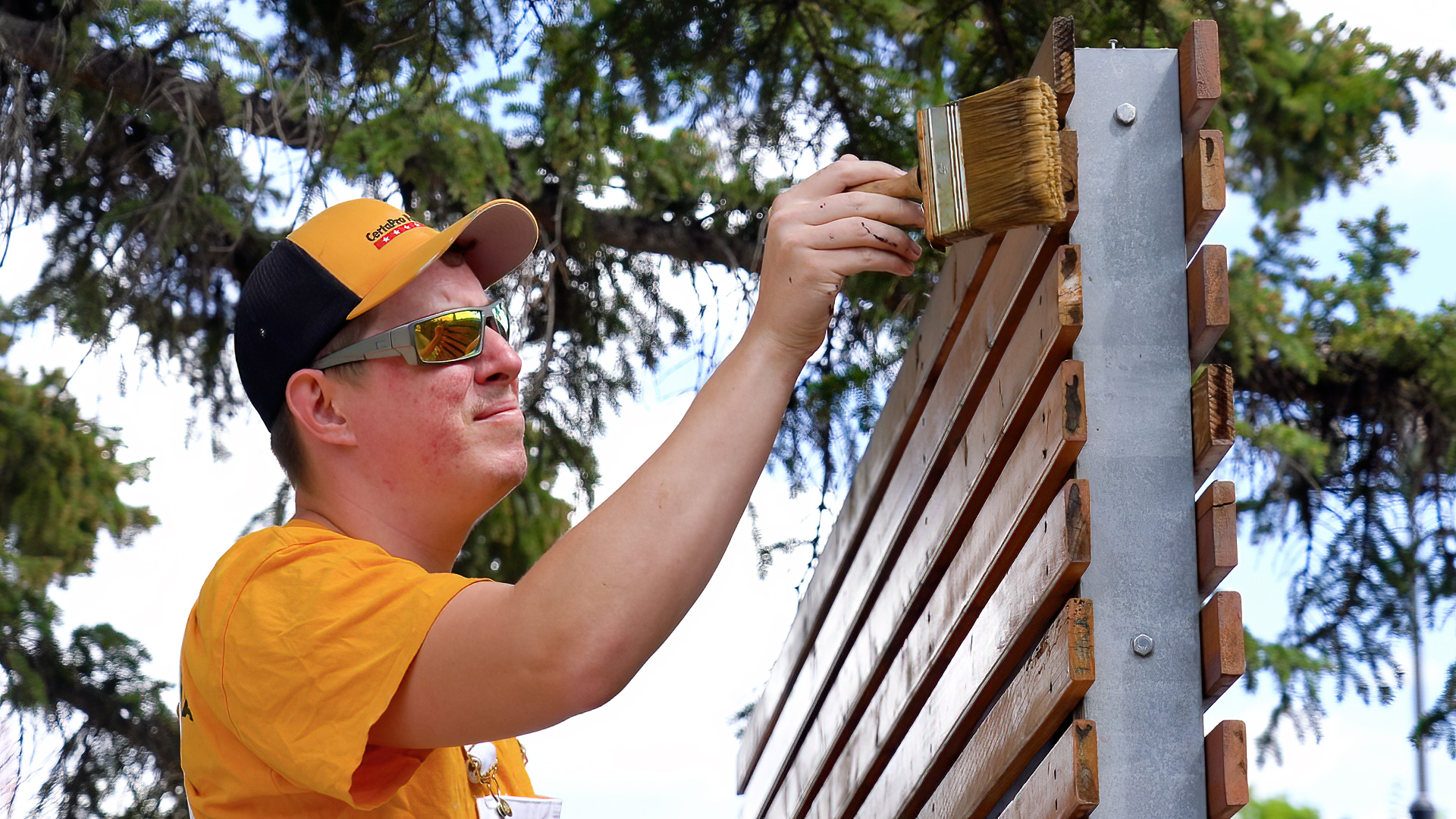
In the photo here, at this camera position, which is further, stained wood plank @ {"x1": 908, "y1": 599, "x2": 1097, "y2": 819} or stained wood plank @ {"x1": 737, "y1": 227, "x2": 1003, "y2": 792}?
stained wood plank @ {"x1": 737, "y1": 227, "x2": 1003, "y2": 792}

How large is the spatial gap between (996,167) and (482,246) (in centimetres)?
92

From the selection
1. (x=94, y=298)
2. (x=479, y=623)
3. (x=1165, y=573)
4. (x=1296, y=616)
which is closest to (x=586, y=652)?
(x=479, y=623)

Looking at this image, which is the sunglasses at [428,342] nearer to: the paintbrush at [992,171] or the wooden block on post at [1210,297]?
the paintbrush at [992,171]

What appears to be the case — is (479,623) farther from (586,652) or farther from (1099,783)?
(1099,783)

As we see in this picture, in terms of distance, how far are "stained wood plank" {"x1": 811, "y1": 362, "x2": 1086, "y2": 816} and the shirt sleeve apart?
0.86m

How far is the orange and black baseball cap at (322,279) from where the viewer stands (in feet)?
6.35

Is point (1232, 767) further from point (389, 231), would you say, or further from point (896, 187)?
point (389, 231)

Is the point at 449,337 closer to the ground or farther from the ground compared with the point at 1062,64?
closer to the ground

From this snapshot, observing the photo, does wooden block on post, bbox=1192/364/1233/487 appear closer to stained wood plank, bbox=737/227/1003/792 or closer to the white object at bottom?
stained wood plank, bbox=737/227/1003/792

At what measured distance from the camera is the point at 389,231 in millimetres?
2041

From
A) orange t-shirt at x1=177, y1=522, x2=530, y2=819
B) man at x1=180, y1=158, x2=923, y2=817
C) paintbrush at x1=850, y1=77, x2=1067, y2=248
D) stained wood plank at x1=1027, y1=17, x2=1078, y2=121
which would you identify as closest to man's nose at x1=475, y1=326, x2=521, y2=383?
man at x1=180, y1=158, x2=923, y2=817

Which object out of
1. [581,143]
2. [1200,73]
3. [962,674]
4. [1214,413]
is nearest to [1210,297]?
[1214,413]

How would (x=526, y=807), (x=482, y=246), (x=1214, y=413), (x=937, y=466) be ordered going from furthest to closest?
(x=937, y=466)
(x=482, y=246)
(x=526, y=807)
(x=1214, y=413)

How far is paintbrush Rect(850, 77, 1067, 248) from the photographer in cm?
165
